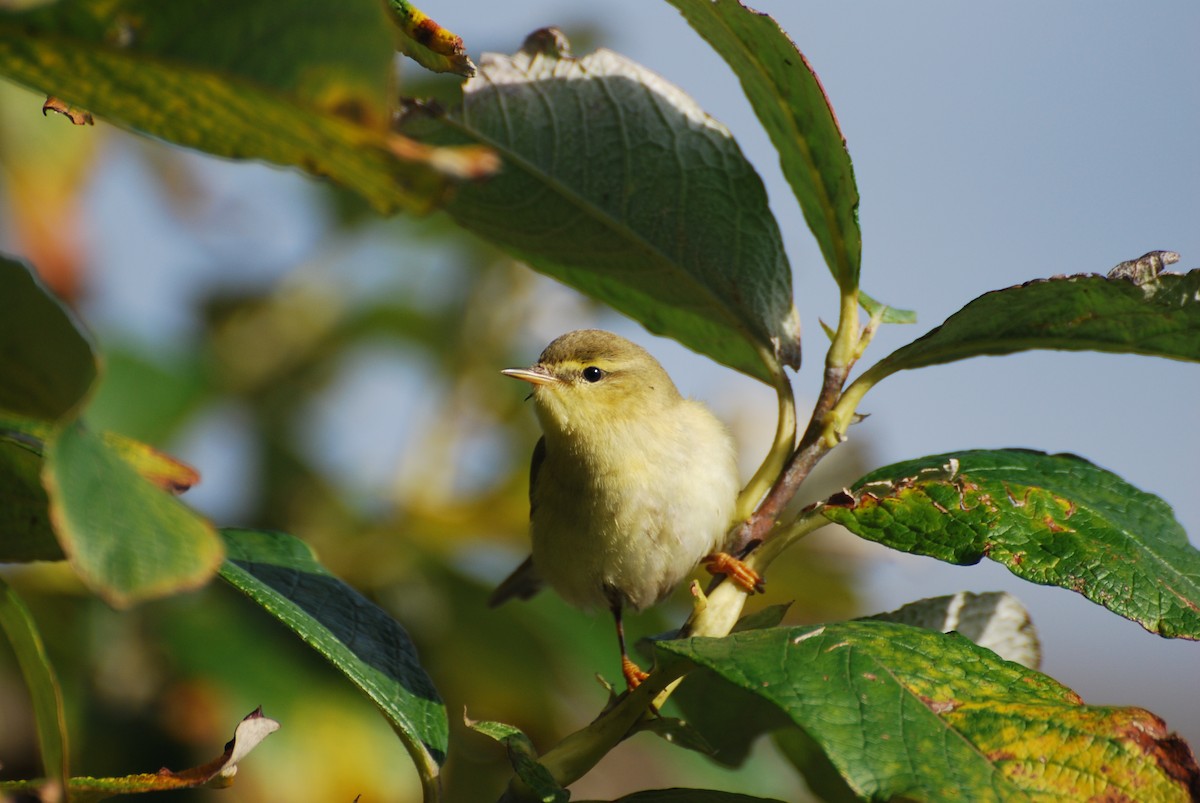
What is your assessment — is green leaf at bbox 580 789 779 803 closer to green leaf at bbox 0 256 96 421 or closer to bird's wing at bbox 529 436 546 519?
green leaf at bbox 0 256 96 421

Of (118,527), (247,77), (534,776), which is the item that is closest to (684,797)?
(534,776)

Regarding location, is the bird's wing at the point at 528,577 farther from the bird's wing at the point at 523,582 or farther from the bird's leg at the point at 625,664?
the bird's leg at the point at 625,664

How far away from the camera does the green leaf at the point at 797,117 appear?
1.55 m

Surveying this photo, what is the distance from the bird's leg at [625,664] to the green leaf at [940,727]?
1299 mm

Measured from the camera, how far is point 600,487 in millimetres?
3061

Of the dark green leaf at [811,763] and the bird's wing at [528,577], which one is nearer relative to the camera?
the dark green leaf at [811,763]

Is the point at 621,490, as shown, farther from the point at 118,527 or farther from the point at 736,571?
the point at 118,527

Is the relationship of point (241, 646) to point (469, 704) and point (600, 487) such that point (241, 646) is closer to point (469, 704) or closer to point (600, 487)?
point (469, 704)

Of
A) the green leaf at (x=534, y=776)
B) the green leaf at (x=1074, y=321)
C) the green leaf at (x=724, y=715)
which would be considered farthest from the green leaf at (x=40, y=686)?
the green leaf at (x=1074, y=321)

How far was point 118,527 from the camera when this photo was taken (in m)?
0.87

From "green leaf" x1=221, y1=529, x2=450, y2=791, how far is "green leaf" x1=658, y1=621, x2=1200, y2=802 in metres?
0.43

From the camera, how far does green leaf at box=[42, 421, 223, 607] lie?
847 mm

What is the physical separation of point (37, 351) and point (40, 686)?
1.16 ft

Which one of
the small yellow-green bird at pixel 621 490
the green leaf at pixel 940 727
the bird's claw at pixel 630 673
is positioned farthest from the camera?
the small yellow-green bird at pixel 621 490
